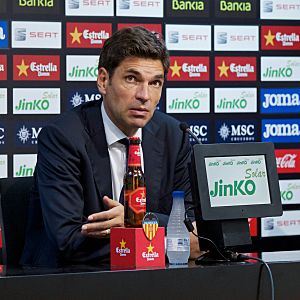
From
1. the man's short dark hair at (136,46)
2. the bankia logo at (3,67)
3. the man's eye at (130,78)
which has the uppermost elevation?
the bankia logo at (3,67)

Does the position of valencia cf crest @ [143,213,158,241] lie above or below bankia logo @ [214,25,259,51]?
below

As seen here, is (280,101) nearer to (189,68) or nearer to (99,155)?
(189,68)

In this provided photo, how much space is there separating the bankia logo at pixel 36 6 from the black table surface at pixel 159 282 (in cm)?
244

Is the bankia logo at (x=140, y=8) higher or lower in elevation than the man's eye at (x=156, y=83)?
higher

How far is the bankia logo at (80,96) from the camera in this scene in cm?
438

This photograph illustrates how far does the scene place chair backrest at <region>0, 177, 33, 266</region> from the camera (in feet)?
9.10

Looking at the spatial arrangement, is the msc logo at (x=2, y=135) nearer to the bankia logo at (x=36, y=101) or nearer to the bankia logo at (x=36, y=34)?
the bankia logo at (x=36, y=101)

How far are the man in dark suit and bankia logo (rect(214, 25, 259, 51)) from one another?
186cm

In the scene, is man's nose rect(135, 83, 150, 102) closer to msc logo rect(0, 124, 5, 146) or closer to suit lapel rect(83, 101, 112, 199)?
suit lapel rect(83, 101, 112, 199)

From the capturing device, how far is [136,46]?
2674 millimetres

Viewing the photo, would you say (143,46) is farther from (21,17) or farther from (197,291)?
(21,17)

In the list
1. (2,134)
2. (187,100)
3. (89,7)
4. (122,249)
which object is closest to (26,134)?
(2,134)

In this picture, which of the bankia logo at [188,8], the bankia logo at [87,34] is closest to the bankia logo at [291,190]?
the bankia logo at [188,8]

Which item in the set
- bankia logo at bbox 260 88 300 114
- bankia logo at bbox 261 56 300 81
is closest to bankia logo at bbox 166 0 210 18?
bankia logo at bbox 261 56 300 81
